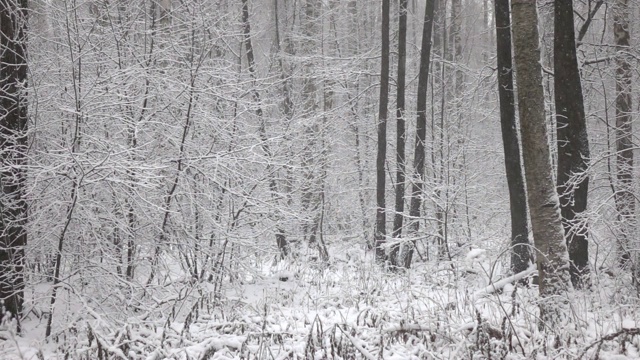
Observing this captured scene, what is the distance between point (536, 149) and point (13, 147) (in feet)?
20.5

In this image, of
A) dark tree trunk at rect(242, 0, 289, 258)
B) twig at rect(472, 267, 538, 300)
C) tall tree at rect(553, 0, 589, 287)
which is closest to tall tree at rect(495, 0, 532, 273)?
tall tree at rect(553, 0, 589, 287)

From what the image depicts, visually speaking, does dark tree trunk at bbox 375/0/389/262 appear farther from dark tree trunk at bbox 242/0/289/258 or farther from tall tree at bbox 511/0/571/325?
tall tree at bbox 511/0/571/325

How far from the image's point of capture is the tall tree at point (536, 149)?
5445 millimetres

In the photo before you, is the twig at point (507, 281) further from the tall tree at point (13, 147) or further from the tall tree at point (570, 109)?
the tall tree at point (13, 147)

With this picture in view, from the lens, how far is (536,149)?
18.2 feet

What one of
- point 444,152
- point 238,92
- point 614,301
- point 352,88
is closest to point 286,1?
point 352,88

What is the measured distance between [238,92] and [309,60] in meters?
5.83

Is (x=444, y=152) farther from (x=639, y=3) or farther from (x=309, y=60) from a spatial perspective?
(x=639, y=3)

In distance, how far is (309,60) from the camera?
46.0ft

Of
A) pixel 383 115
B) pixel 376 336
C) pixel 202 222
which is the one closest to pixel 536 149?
pixel 376 336

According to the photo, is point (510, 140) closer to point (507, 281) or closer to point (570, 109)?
point (570, 109)

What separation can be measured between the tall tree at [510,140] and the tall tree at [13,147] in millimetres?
7528

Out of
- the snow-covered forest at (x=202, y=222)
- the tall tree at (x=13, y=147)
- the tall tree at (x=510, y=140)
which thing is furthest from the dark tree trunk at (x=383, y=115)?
the tall tree at (x=13, y=147)

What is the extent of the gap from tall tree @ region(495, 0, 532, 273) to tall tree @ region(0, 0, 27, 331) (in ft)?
24.7
